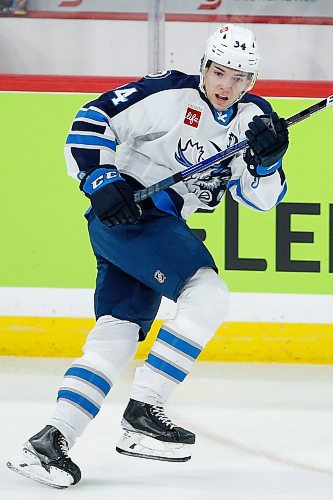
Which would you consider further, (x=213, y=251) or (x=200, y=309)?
(x=213, y=251)

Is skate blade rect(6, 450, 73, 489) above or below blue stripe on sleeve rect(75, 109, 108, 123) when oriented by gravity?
below

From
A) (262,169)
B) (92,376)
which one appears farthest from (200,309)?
(262,169)

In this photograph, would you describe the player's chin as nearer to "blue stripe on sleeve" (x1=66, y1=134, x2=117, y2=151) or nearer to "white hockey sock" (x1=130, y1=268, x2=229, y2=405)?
"blue stripe on sleeve" (x1=66, y1=134, x2=117, y2=151)

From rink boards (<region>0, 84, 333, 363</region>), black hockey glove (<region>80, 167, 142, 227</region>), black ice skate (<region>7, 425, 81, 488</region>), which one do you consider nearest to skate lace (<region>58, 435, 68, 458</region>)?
black ice skate (<region>7, 425, 81, 488</region>)

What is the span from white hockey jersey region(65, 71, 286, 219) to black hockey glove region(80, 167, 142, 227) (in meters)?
0.07

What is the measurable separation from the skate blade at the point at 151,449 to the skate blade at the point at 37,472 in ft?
0.60

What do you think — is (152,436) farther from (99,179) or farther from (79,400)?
(99,179)

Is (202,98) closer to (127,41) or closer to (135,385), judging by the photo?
(135,385)

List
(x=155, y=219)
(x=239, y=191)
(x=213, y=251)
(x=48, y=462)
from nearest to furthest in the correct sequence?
(x=48, y=462)
(x=155, y=219)
(x=239, y=191)
(x=213, y=251)

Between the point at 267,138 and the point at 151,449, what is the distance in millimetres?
767

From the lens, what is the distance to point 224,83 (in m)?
2.70

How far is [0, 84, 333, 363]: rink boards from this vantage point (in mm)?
4242

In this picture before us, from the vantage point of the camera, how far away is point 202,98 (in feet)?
9.12

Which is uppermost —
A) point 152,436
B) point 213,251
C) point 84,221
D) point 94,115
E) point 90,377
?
point 84,221
